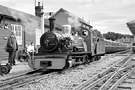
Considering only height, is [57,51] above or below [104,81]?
above

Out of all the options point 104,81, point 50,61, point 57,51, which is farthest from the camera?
point 57,51

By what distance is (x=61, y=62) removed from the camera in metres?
11.6

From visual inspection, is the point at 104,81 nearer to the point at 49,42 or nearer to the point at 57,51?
the point at 57,51

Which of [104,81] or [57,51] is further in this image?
[57,51]

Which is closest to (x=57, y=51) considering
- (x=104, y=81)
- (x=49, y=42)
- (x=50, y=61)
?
(x=49, y=42)

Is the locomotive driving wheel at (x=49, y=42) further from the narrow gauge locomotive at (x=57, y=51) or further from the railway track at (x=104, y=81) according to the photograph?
the railway track at (x=104, y=81)

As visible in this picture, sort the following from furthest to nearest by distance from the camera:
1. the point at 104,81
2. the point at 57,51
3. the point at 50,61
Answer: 1. the point at 57,51
2. the point at 50,61
3. the point at 104,81

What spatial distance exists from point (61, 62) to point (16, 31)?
Result: 9777 millimetres

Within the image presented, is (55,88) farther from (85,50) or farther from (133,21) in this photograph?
(85,50)

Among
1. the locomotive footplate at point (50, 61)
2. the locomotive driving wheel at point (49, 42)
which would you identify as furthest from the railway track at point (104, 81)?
the locomotive driving wheel at point (49, 42)

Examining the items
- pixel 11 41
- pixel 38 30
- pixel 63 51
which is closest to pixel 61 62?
pixel 63 51

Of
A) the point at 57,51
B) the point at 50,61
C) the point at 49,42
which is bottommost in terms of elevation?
the point at 50,61

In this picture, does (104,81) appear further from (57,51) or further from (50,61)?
(57,51)

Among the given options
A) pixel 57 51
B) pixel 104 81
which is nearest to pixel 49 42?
pixel 57 51
